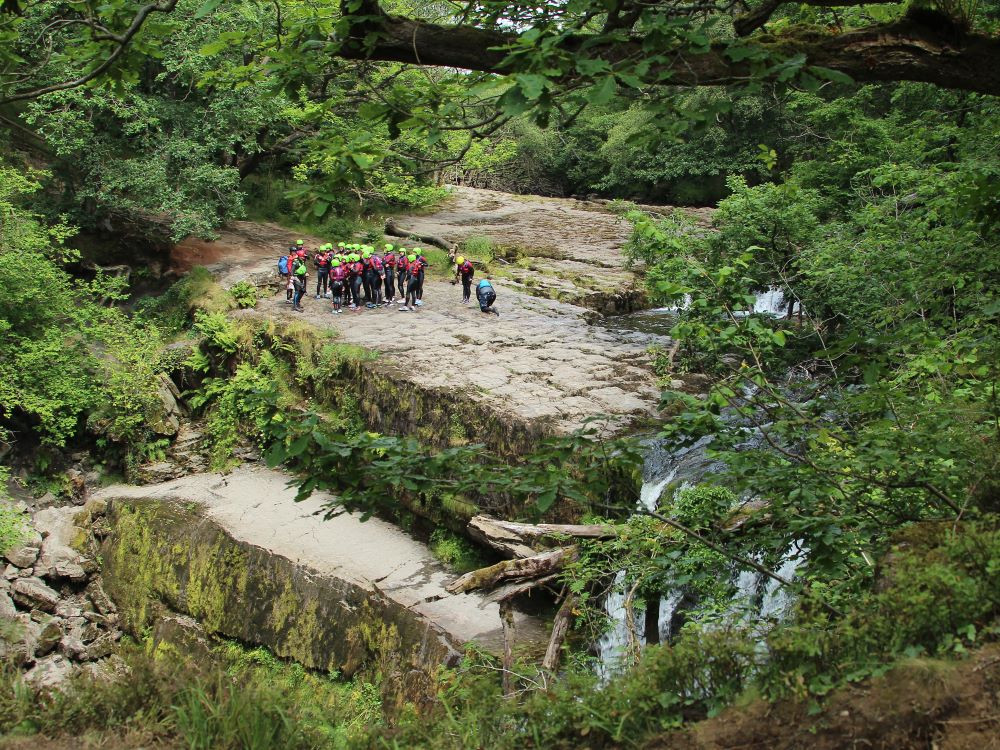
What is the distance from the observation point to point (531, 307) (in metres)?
16.8

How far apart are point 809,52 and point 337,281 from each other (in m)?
13.5

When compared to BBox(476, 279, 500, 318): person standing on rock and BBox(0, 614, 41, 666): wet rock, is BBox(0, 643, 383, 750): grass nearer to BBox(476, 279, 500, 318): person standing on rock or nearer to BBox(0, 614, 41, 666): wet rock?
BBox(0, 614, 41, 666): wet rock

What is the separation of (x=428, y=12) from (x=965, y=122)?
→ 946 cm

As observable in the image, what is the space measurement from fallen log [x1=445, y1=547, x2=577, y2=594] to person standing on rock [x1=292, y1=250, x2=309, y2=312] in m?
9.26

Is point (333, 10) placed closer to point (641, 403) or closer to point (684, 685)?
point (684, 685)

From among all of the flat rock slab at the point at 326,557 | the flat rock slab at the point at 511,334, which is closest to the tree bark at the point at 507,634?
the flat rock slab at the point at 326,557

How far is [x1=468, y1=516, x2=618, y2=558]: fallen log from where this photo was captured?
27.3ft

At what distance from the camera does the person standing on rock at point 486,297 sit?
52.5ft

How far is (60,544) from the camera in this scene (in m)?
13.4

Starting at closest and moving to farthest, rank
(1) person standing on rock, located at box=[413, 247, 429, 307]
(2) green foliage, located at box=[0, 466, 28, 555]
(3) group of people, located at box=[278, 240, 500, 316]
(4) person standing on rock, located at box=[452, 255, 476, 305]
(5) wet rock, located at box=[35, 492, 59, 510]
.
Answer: (2) green foliage, located at box=[0, 466, 28, 555] < (5) wet rock, located at box=[35, 492, 59, 510] < (3) group of people, located at box=[278, 240, 500, 316] < (1) person standing on rock, located at box=[413, 247, 429, 307] < (4) person standing on rock, located at box=[452, 255, 476, 305]

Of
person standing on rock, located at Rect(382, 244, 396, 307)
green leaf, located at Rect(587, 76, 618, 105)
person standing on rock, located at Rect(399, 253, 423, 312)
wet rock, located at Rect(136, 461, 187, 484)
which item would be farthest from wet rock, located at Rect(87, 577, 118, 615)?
green leaf, located at Rect(587, 76, 618, 105)

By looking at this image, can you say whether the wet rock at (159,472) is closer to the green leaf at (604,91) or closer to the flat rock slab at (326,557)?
the flat rock slab at (326,557)

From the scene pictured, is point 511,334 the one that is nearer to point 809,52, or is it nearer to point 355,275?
point 355,275

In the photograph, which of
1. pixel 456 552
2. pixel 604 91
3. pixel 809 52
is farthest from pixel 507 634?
pixel 604 91
